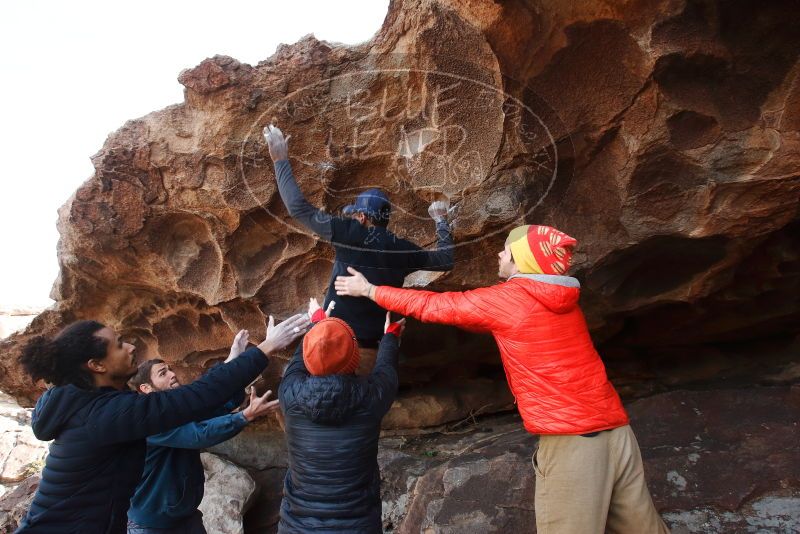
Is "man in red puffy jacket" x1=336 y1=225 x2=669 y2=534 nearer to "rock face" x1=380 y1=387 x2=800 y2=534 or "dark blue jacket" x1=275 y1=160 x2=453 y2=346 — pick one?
"dark blue jacket" x1=275 y1=160 x2=453 y2=346

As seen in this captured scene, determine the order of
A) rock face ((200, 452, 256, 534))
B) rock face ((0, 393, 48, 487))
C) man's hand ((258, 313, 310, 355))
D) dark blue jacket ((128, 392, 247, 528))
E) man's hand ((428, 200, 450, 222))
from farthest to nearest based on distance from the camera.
→ rock face ((0, 393, 48, 487)), rock face ((200, 452, 256, 534)), man's hand ((428, 200, 450, 222)), dark blue jacket ((128, 392, 247, 528)), man's hand ((258, 313, 310, 355))

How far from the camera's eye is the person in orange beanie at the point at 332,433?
2182 millimetres

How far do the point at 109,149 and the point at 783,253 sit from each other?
469cm

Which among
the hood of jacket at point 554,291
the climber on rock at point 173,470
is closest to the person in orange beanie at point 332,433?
the climber on rock at point 173,470

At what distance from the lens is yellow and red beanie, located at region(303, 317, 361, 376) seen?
2.18 meters

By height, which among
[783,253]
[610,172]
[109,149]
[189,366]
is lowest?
[189,366]

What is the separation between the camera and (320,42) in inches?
128

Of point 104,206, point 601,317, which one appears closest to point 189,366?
point 104,206

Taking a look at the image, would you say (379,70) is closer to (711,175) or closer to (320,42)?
(320,42)

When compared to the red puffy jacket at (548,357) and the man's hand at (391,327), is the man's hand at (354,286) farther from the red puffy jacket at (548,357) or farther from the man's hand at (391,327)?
the red puffy jacket at (548,357)

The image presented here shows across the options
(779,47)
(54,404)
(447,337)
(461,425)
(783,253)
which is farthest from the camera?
(461,425)

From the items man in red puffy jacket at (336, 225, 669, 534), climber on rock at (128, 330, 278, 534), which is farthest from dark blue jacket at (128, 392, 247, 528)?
man in red puffy jacket at (336, 225, 669, 534)

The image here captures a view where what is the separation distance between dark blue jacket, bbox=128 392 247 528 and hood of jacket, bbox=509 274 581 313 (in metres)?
1.68

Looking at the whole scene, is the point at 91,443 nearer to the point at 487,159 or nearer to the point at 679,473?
the point at 487,159
